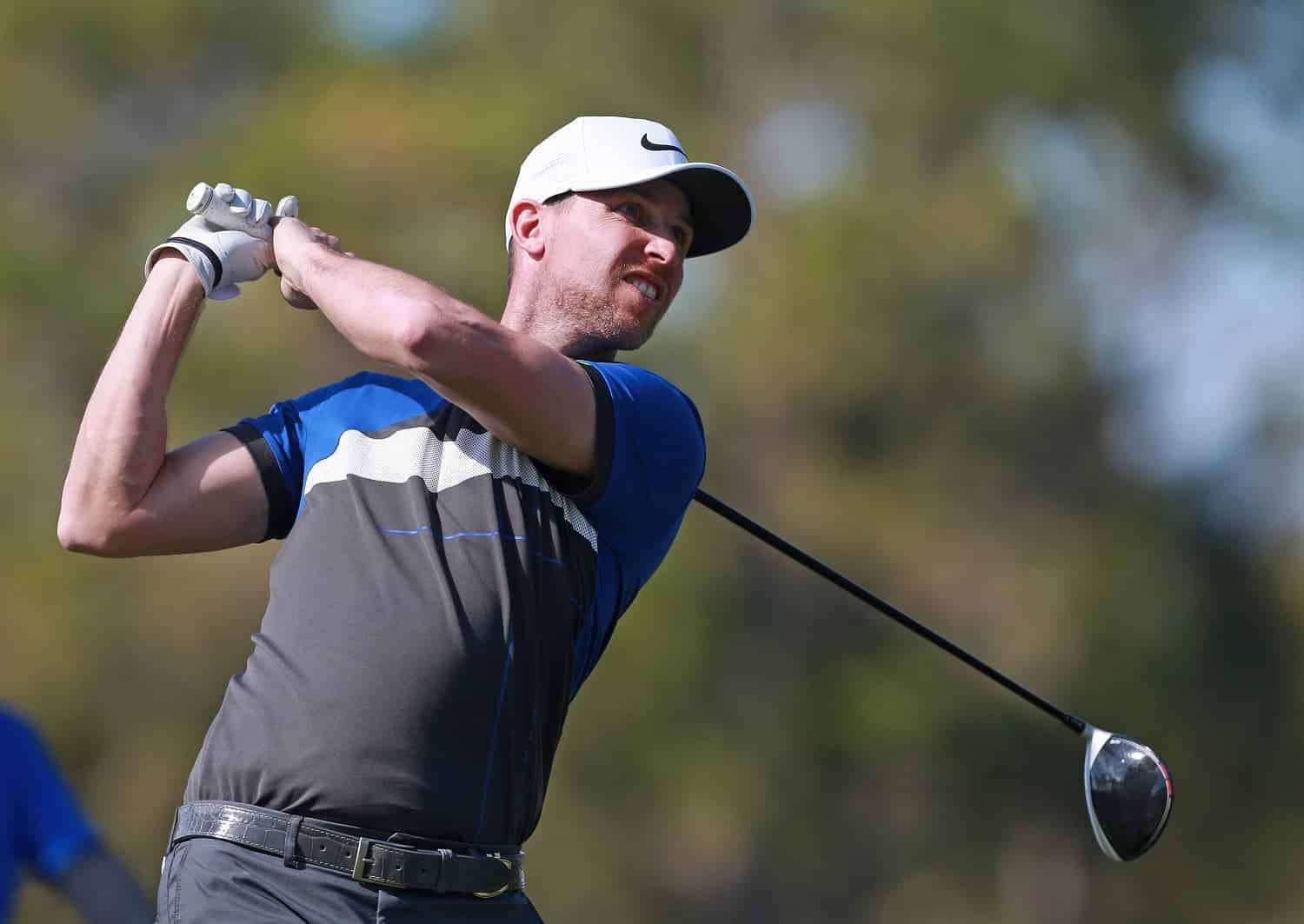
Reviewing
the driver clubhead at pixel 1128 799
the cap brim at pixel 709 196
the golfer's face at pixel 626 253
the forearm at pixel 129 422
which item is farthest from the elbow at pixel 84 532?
the driver clubhead at pixel 1128 799

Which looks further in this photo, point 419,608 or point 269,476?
point 269,476

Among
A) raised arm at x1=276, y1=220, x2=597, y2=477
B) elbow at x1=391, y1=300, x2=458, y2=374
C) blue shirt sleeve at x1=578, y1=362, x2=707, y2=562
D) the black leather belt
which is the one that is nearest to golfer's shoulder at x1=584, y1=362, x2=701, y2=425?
blue shirt sleeve at x1=578, y1=362, x2=707, y2=562

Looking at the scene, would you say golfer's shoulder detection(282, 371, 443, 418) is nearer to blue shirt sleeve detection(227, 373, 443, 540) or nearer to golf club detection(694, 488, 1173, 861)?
blue shirt sleeve detection(227, 373, 443, 540)

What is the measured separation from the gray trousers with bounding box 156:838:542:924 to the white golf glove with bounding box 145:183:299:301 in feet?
3.55

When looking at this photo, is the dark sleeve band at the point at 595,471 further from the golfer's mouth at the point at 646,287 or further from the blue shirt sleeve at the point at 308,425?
the golfer's mouth at the point at 646,287

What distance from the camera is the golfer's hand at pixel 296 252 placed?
337 cm

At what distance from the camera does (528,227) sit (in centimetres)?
402

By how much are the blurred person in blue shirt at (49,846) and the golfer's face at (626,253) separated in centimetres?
178

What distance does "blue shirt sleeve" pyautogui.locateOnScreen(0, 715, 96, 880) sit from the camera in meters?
4.29

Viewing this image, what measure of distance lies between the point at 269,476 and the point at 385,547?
0.42 meters

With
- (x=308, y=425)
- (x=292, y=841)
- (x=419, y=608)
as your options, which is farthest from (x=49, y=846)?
(x=419, y=608)

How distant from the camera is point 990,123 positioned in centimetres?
2020

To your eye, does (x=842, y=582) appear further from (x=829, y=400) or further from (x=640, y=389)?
(x=829, y=400)

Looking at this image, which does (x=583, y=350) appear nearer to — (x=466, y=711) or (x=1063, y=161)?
(x=466, y=711)
